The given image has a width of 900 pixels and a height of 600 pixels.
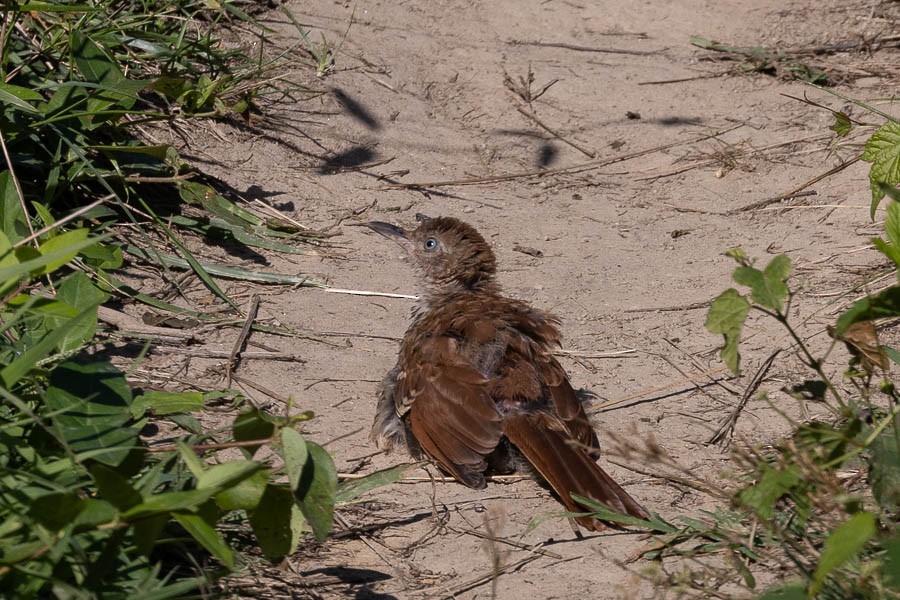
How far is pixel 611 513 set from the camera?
12.8 feet

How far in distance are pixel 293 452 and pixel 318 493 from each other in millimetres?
190

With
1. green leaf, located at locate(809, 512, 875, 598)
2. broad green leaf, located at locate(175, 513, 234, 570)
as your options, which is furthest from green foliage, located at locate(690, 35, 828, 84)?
broad green leaf, located at locate(175, 513, 234, 570)

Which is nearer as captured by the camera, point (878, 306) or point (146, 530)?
point (146, 530)

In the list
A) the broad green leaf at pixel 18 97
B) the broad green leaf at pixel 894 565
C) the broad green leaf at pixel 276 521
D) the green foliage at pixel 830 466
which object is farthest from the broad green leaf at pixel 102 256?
the broad green leaf at pixel 894 565

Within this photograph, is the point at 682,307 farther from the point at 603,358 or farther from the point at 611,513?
the point at 611,513

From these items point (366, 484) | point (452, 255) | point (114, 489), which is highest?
point (114, 489)

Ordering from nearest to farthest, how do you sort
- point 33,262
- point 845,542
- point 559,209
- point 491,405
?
point 845,542, point 33,262, point 491,405, point 559,209

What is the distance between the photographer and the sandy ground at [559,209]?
13.5 feet

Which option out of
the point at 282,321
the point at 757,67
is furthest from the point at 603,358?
the point at 757,67

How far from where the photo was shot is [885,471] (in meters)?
2.95

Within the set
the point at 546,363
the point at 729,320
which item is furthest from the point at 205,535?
the point at 546,363

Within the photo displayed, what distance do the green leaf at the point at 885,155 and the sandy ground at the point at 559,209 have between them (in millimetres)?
540

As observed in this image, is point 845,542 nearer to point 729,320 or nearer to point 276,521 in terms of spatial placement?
point 729,320

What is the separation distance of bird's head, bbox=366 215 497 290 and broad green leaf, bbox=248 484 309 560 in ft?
9.95
